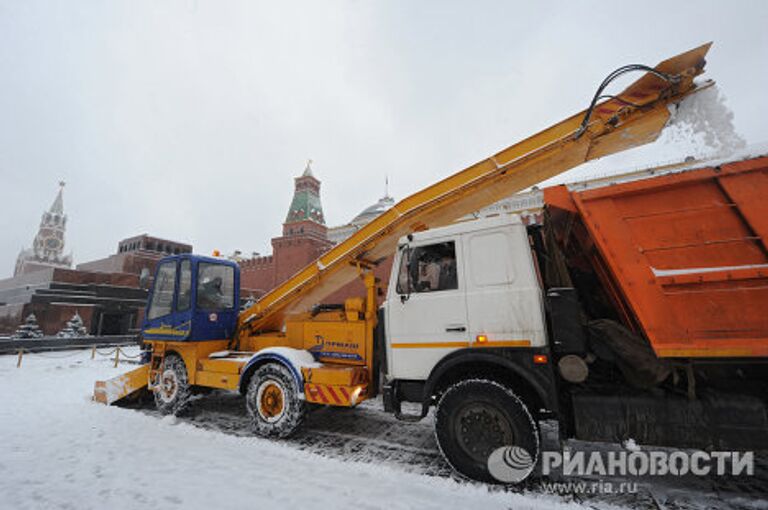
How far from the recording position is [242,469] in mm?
4117

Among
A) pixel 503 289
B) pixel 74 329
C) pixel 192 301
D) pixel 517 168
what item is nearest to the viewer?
pixel 503 289

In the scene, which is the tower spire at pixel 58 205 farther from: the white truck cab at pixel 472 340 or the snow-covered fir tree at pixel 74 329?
the white truck cab at pixel 472 340

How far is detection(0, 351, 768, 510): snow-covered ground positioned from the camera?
3.38m

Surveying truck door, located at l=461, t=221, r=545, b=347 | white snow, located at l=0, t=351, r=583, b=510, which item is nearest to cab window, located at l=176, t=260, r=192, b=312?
white snow, located at l=0, t=351, r=583, b=510

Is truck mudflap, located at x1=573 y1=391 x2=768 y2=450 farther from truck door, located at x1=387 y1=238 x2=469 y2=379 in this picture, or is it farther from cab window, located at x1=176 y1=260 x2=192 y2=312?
cab window, located at x1=176 y1=260 x2=192 y2=312

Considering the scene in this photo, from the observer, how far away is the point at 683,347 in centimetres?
305

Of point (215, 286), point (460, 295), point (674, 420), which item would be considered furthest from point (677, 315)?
point (215, 286)

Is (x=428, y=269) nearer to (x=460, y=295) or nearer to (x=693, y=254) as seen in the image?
(x=460, y=295)

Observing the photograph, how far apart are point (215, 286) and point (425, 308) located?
4827 mm

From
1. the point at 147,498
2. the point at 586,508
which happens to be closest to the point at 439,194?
the point at 586,508

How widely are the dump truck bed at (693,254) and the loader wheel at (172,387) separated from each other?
7.26 meters

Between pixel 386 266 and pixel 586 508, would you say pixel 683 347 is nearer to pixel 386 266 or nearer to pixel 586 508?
pixel 586 508
